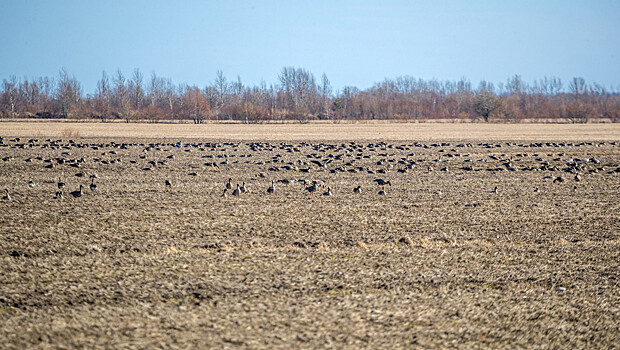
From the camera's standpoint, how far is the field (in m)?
6.37

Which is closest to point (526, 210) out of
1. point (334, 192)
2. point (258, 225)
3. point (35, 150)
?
point (334, 192)

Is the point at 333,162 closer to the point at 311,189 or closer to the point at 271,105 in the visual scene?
the point at 311,189

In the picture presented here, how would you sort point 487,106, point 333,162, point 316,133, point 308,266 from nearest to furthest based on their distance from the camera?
point 308,266 → point 333,162 → point 316,133 → point 487,106

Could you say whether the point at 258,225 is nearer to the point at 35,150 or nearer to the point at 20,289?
the point at 20,289

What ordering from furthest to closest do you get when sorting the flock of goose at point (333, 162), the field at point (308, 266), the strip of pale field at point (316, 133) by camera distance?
the strip of pale field at point (316, 133) → the flock of goose at point (333, 162) → the field at point (308, 266)

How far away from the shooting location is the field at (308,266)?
6.37 meters

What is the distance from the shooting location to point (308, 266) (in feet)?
29.0

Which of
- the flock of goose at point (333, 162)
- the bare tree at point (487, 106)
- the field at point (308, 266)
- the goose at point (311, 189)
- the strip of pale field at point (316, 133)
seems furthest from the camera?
the bare tree at point (487, 106)

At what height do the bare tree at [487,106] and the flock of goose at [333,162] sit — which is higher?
the bare tree at [487,106]

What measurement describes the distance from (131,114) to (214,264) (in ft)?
278

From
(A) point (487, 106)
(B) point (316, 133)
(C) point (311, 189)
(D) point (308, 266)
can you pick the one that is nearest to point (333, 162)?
(C) point (311, 189)

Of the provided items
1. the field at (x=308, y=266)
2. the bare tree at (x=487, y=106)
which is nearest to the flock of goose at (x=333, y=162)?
the field at (x=308, y=266)

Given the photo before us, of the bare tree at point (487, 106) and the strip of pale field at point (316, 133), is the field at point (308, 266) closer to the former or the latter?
the strip of pale field at point (316, 133)

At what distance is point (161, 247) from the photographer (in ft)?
32.5
